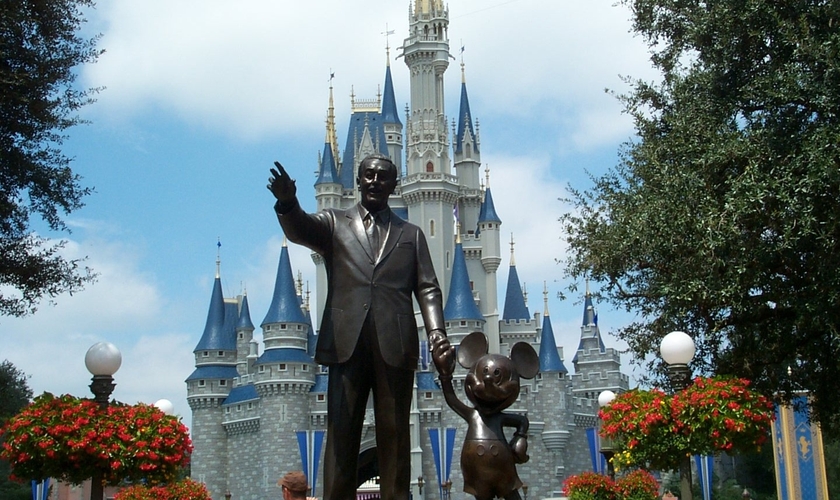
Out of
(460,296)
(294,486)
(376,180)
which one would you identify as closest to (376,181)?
(376,180)

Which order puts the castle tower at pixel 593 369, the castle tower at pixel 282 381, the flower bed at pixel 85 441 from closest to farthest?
1. the flower bed at pixel 85 441
2. the castle tower at pixel 282 381
3. the castle tower at pixel 593 369

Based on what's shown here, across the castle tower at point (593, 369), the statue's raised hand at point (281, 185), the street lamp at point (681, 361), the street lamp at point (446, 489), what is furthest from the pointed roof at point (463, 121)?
the statue's raised hand at point (281, 185)

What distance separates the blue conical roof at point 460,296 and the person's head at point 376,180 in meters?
48.8

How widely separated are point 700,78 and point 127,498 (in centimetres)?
876

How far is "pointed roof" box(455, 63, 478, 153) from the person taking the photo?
2559 inches

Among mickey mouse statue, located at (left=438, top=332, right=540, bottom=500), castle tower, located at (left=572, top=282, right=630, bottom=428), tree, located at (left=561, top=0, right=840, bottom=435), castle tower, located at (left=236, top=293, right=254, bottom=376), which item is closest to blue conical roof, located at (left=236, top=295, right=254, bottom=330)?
castle tower, located at (left=236, top=293, right=254, bottom=376)

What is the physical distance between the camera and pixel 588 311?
2427 inches

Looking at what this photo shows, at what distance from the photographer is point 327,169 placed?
6275 centimetres

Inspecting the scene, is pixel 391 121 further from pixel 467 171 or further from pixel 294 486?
pixel 294 486

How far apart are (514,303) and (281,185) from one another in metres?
55.2

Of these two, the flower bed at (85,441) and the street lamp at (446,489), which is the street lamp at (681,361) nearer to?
the flower bed at (85,441)

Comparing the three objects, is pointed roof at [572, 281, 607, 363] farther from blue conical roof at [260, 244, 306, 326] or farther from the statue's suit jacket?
the statue's suit jacket

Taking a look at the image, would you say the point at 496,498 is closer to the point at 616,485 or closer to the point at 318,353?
the point at 318,353

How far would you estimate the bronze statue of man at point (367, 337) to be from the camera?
6035 millimetres
